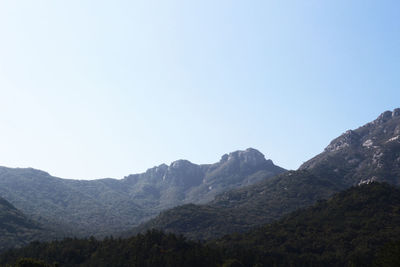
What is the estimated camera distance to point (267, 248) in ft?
557

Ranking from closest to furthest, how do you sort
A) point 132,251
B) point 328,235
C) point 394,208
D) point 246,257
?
point 246,257 < point 132,251 < point 328,235 < point 394,208

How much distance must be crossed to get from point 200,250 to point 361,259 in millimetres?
61759

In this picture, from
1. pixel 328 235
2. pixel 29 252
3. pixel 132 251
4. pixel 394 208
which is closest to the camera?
pixel 132 251

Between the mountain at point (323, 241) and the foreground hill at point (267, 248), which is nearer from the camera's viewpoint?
the foreground hill at point (267, 248)

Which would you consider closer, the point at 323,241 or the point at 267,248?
the point at 267,248

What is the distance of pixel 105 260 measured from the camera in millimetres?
139875

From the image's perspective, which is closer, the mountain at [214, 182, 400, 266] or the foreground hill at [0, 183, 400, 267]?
the foreground hill at [0, 183, 400, 267]

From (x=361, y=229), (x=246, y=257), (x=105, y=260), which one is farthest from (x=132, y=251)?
(x=361, y=229)

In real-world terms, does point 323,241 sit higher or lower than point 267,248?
higher

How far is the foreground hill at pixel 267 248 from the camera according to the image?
13100 centimetres

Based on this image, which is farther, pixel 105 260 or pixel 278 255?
pixel 278 255

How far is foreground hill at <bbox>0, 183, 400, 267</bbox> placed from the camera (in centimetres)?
13100

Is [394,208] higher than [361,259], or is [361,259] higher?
[394,208]

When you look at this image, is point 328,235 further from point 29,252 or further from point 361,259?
point 29,252
